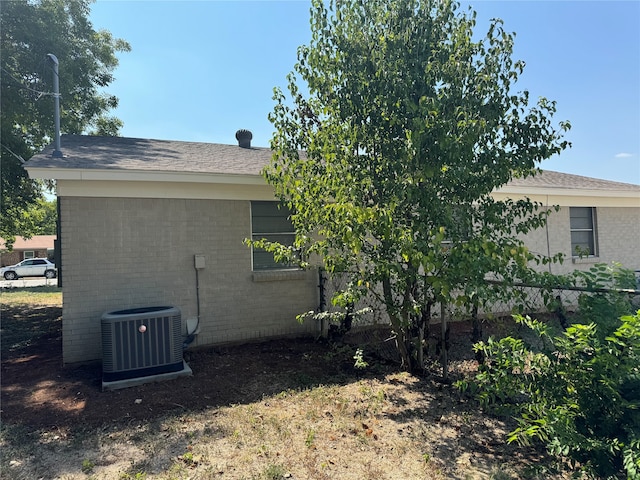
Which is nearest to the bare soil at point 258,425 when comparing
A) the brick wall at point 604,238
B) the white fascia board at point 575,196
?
the white fascia board at point 575,196

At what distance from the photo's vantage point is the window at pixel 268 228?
6.99 metres

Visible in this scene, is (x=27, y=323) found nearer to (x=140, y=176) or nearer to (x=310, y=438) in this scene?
(x=140, y=176)

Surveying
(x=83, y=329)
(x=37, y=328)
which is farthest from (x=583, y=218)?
(x=37, y=328)

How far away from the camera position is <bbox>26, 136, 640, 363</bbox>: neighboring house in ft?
18.7

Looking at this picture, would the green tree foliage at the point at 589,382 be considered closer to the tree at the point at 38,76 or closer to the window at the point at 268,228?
the window at the point at 268,228

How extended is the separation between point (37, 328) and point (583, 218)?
13229 mm

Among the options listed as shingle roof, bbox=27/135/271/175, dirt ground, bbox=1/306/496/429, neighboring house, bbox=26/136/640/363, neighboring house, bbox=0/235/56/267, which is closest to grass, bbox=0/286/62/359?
dirt ground, bbox=1/306/496/429

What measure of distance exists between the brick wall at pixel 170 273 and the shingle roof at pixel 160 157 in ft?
1.79

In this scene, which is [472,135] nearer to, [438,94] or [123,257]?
[438,94]

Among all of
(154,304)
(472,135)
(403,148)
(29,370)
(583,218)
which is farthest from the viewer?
(583,218)

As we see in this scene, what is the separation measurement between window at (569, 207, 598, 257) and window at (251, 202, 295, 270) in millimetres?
7491

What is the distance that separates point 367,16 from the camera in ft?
14.4

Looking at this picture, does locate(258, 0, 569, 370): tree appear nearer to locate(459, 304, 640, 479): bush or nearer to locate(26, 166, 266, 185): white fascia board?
locate(459, 304, 640, 479): bush

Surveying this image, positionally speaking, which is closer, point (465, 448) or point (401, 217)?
point (465, 448)
